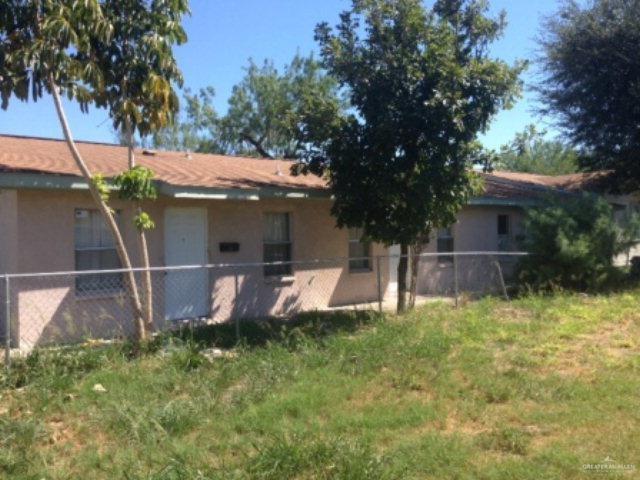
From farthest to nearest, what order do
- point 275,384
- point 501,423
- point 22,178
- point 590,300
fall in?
point 590,300
point 22,178
point 275,384
point 501,423

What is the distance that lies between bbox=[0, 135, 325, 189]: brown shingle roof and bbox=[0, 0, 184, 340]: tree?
1411 mm

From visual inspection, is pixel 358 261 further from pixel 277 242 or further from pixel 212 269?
pixel 212 269

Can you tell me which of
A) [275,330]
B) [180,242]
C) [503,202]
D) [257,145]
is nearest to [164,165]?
[180,242]

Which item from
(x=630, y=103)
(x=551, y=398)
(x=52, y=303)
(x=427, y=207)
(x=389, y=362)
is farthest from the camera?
(x=630, y=103)

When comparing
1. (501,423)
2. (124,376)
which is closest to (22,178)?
(124,376)

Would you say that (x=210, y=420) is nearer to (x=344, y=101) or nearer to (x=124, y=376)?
(x=124, y=376)

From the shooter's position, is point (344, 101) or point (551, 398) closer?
point (551, 398)

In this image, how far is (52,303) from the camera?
10633mm

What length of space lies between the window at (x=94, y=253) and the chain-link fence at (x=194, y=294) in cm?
2

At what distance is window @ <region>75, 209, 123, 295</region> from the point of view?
439 inches

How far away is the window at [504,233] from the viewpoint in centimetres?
1959

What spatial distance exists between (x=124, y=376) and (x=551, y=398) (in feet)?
15.3

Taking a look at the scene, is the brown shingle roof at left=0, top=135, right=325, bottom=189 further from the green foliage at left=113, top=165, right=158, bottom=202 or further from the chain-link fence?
the chain-link fence

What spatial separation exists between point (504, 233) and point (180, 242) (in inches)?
429
